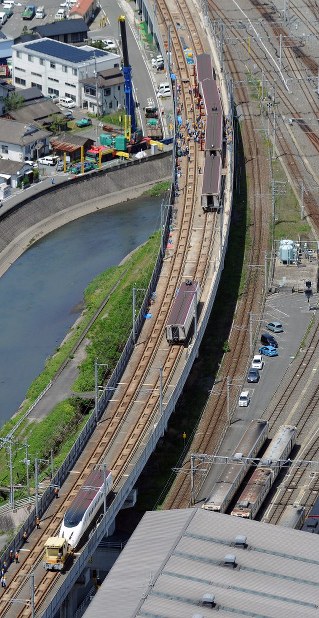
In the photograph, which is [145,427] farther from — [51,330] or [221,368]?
[51,330]

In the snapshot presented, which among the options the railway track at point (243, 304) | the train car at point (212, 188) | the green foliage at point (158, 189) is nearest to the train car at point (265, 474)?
the railway track at point (243, 304)

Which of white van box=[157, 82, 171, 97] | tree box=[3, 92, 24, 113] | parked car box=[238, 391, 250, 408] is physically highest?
white van box=[157, 82, 171, 97]

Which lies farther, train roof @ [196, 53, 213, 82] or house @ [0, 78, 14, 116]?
house @ [0, 78, 14, 116]

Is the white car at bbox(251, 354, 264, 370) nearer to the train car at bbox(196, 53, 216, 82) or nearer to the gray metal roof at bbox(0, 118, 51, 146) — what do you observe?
the train car at bbox(196, 53, 216, 82)

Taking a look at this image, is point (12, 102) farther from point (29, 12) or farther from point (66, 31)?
point (29, 12)

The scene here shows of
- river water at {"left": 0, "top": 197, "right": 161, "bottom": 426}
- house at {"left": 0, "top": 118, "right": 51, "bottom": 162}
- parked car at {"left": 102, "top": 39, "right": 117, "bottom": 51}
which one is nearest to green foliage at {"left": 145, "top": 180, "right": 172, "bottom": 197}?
river water at {"left": 0, "top": 197, "right": 161, "bottom": 426}

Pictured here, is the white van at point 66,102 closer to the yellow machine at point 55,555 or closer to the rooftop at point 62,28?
the rooftop at point 62,28
